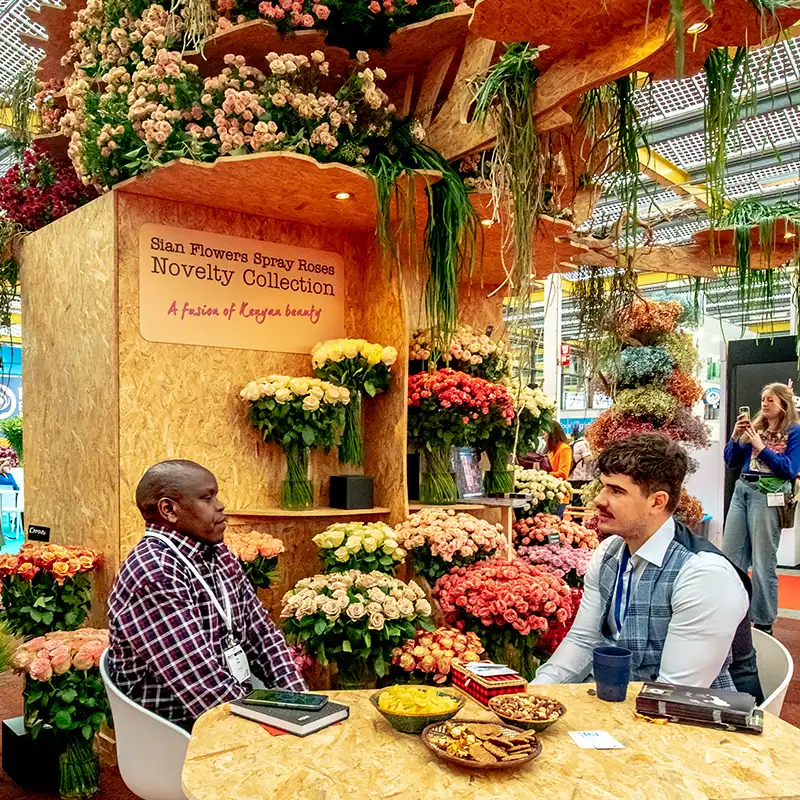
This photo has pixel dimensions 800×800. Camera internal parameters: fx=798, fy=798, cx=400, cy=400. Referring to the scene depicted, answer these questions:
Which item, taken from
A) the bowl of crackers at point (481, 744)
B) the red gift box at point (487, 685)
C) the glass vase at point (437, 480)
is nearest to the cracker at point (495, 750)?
the bowl of crackers at point (481, 744)

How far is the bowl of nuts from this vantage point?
162 cm

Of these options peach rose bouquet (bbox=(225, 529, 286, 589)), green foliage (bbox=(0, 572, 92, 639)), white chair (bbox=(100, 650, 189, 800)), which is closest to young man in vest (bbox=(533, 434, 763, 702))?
white chair (bbox=(100, 650, 189, 800))

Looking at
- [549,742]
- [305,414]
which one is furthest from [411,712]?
[305,414]

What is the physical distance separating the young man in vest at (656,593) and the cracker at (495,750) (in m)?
0.72

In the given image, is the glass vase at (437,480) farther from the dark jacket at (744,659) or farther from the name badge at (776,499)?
the name badge at (776,499)

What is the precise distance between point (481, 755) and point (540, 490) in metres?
3.33

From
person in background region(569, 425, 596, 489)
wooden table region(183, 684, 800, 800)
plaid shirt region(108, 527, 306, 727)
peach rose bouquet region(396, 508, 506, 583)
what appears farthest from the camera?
person in background region(569, 425, 596, 489)

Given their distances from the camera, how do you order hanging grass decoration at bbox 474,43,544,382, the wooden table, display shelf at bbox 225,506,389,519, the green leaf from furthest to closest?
display shelf at bbox 225,506,389,519, the green leaf, hanging grass decoration at bbox 474,43,544,382, the wooden table

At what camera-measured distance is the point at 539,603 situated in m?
3.27

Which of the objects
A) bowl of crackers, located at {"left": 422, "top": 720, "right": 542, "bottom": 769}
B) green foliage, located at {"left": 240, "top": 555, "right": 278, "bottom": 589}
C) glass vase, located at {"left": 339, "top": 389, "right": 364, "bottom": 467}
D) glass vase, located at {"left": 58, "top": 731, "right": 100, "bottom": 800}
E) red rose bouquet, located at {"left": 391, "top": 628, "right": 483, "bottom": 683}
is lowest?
glass vase, located at {"left": 58, "top": 731, "right": 100, "bottom": 800}

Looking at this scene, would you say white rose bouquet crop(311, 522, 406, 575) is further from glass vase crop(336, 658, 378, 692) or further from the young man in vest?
the young man in vest

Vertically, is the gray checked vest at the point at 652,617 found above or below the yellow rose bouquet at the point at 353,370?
below

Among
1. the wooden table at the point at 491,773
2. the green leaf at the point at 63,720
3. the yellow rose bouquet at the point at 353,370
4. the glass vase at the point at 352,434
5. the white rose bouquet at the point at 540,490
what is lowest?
the green leaf at the point at 63,720

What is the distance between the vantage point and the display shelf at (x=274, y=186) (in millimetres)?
3102
